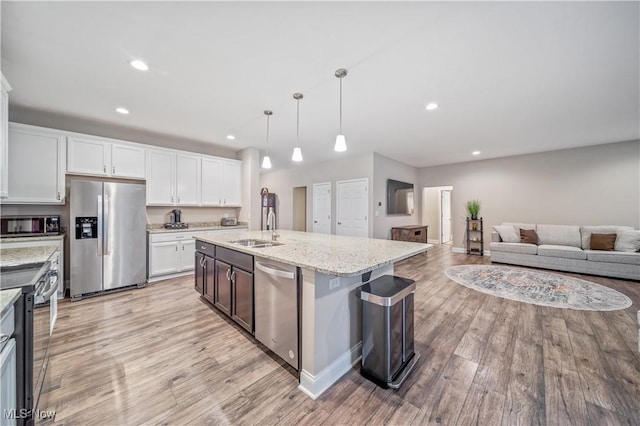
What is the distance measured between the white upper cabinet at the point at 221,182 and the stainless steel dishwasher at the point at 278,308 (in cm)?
320

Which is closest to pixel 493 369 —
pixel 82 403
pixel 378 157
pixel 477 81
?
pixel 477 81

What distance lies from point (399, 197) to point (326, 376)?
542 cm

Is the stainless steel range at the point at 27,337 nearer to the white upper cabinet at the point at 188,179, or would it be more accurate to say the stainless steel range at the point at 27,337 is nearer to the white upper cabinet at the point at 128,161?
the white upper cabinet at the point at 128,161

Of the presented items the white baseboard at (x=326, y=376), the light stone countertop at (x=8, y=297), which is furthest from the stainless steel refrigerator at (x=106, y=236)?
the white baseboard at (x=326, y=376)

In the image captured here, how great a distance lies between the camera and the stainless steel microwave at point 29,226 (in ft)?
9.90

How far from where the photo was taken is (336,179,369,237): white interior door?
18.1ft

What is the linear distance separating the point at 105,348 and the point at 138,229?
1987mm

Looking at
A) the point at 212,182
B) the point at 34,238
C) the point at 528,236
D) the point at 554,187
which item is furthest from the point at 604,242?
the point at 34,238

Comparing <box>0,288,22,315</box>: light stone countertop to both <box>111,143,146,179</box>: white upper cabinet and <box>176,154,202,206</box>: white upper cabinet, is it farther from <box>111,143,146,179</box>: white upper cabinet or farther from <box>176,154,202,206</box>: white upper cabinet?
<box>176,154,202,206</box>: white upper cabinet

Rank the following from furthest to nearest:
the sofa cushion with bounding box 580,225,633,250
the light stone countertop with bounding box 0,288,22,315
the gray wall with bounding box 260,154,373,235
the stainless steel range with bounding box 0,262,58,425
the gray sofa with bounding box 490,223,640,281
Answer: the gray wall with bounding box 260,154,373,235, the sofa cushion with bounding box 580,225,633,250, the gray sofa with bounding box 490,223,640,281, the stainless steel range with bounding box 0,262,58,425, the light stone countertop with bounding box 0,288,22,315

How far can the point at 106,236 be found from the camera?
3.37 m

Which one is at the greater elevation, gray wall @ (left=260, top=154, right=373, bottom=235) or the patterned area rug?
gray wall @ (left=260, top=154, right=373, bottom=235)

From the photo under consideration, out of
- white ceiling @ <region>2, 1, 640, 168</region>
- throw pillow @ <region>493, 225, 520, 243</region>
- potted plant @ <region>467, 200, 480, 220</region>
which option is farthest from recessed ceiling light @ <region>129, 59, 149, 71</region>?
potted plant @ <region>467, 200, 480, 220</region>

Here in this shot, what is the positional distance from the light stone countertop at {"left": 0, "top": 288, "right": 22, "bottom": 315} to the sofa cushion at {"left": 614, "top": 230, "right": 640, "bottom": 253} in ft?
24.5
